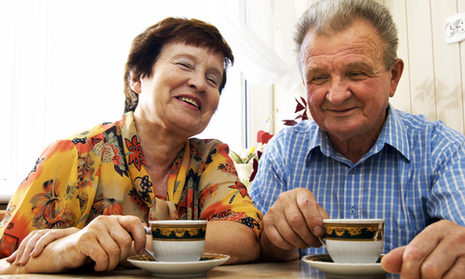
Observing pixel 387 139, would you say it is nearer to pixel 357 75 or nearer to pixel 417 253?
pixel 357 75

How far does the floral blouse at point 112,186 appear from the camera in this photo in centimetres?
94

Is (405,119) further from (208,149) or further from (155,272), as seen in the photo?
(155,272)

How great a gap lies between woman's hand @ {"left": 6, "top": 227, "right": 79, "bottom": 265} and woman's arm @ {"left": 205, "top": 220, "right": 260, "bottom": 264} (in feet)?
0.95

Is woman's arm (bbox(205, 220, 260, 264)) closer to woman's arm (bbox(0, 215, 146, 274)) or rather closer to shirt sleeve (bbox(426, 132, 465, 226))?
woman's arm (bbox(0, 215, 146, 274))

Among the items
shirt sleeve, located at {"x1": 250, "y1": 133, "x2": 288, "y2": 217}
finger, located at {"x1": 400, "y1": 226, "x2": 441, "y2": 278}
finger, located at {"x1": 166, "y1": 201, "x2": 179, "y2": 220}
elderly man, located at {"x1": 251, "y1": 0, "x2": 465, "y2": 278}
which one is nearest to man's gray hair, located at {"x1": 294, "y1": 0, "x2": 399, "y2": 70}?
elderly man, located at {"x1": 251, "y1": 0, "x2": 465, "y2": 278}

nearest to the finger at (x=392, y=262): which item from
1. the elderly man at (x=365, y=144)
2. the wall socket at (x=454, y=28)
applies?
the elderly man at (x=365, y=144)

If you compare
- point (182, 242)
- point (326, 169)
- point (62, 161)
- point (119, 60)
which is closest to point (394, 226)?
point (326, 169)

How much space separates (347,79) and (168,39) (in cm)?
51

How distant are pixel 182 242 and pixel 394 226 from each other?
29.4 inches

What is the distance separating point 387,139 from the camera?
4.15 ft

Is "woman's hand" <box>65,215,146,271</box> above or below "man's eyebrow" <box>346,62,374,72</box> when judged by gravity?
below

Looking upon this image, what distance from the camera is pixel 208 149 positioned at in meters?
1.29

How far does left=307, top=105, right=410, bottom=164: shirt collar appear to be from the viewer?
4.12ft

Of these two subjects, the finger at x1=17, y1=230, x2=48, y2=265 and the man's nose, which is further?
the man's nose
